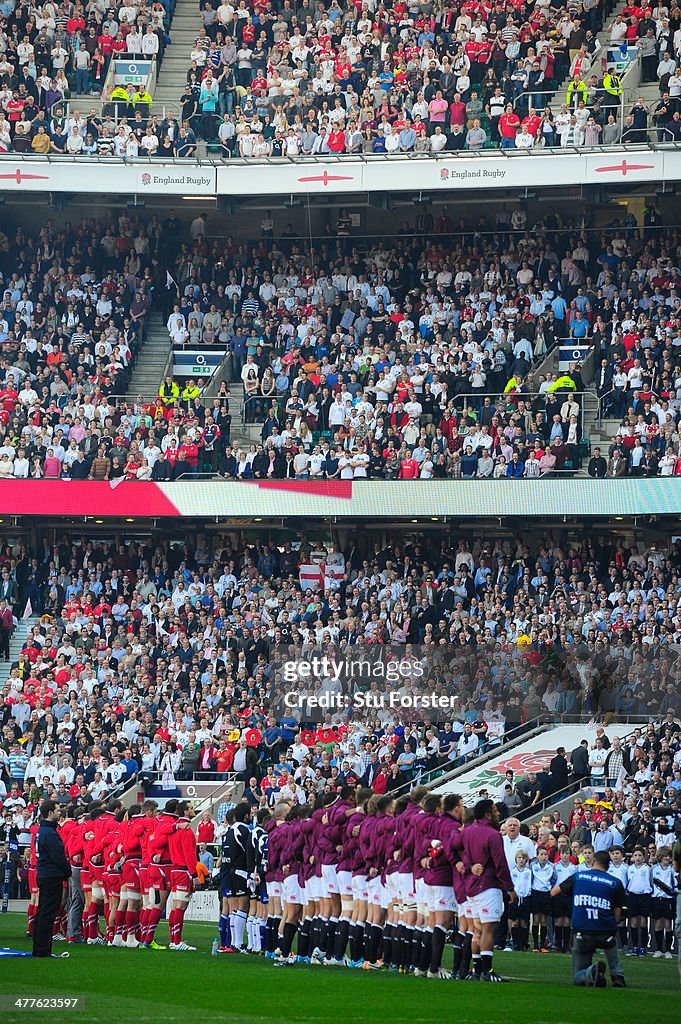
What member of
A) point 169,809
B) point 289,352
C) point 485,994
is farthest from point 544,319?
point 485,994

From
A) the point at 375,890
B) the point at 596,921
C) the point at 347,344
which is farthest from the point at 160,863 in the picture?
the point at 347,344

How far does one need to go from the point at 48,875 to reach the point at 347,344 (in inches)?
752

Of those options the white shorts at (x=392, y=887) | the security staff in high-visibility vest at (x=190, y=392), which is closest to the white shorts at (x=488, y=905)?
the white shorts at (x=392, y=887)

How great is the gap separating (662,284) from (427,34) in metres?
7.42

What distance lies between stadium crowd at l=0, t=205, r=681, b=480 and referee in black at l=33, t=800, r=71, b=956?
50.0 feet

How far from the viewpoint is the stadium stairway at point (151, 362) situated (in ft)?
116

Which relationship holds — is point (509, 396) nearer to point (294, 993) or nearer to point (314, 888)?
point (314, 888)

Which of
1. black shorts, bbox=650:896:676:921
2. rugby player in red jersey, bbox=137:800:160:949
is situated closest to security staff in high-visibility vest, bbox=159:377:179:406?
rugby player in red jersey, bbox=137:800:160:949

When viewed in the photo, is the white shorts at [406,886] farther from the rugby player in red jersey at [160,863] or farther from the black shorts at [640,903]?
the black shorts at [640,903]

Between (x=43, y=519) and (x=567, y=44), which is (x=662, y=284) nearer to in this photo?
(x=567, y=44)

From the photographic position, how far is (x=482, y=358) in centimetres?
3266

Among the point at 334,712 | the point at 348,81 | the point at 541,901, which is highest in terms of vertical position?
the point at 348,81

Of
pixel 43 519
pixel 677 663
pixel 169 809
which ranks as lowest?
pixel 169 809

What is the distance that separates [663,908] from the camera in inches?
768
